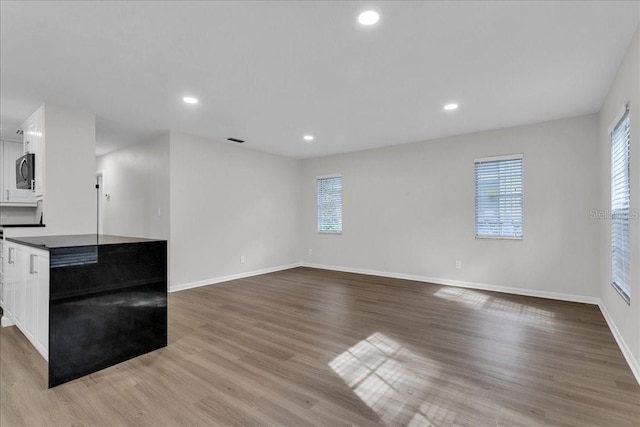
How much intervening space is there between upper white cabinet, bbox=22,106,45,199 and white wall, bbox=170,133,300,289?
1589mm

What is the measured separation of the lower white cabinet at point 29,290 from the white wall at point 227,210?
2073 mm

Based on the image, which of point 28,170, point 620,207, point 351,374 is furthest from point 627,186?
point 28,170

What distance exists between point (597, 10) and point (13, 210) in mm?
8352

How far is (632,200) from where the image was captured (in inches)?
97.7

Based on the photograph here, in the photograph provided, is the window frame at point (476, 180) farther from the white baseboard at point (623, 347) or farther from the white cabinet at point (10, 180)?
the white cabinet at point (10, 180)

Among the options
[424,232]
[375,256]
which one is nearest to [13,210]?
[375,256]

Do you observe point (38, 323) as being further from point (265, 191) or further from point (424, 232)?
point (424, 232)

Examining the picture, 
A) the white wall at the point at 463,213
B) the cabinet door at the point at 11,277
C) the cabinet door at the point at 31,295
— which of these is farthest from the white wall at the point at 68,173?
the white wall at the point at 463,213

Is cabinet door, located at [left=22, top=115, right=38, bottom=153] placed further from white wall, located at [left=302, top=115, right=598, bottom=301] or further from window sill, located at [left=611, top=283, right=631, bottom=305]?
window sill, located at [left=611, top=283, right=631, bottom=305]

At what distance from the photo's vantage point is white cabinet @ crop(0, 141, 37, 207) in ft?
17.4

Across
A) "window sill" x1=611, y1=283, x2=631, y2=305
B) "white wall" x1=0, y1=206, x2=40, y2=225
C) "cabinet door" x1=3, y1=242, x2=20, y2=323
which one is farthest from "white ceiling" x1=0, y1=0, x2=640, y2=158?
"window sill" x1=611, y1=283, x2=631, y2=305

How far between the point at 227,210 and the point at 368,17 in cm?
448

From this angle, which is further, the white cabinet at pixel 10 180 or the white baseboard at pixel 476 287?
the white cabinet at pixel 10 180

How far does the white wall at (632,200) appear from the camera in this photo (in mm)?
2309
